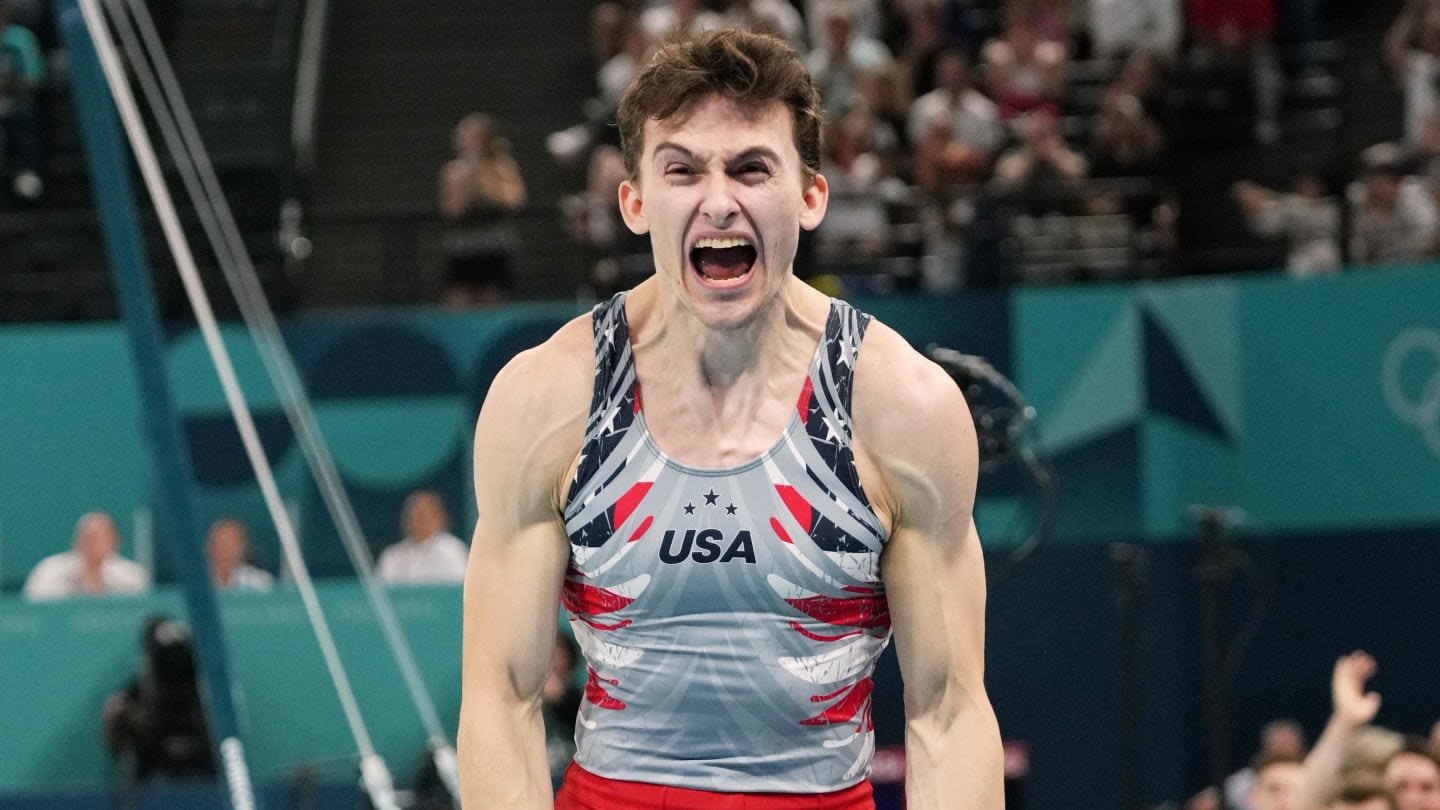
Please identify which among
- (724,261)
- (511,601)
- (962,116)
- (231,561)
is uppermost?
(962,116)

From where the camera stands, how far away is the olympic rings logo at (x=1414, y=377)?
9414mm

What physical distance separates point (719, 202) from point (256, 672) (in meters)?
7.40

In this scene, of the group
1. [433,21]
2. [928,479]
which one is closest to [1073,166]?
[433,21]

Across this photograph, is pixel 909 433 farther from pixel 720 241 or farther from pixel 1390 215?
pixel 1390 215

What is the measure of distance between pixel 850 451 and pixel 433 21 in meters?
10.8

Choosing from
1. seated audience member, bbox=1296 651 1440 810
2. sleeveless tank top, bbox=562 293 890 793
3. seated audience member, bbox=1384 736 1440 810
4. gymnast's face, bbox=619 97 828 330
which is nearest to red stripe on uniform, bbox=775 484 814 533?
sleeveless tank top, bbox=562 293 890 793

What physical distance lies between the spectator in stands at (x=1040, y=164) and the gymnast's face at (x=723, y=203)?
7433 mm

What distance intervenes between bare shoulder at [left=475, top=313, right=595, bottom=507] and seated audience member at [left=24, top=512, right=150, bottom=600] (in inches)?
284

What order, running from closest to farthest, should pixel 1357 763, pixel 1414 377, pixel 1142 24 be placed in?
pixel 1357 763 < pixel 1414 377 < pixel 1142 24

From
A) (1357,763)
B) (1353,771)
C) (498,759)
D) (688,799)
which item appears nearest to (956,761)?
(688,799)

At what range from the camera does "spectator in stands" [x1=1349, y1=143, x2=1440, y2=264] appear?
9.45 m

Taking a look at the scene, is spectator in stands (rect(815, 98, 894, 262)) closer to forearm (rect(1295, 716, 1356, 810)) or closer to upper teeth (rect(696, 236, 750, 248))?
forearm (rect(1295, 716, 1356, 810))

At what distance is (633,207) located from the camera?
3055 mm

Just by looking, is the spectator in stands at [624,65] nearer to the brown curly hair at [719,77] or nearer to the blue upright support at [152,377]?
the blue upright support at [152,377]
